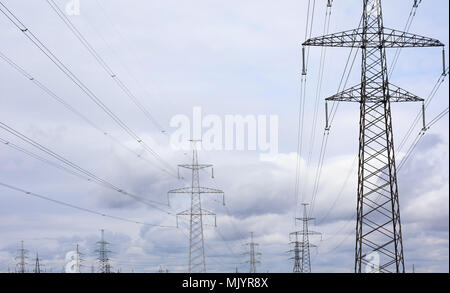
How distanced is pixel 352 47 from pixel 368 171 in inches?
306

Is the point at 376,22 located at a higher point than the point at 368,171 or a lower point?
higher

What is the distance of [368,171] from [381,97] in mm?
4836

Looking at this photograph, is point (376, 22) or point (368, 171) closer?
point (368, 171)
